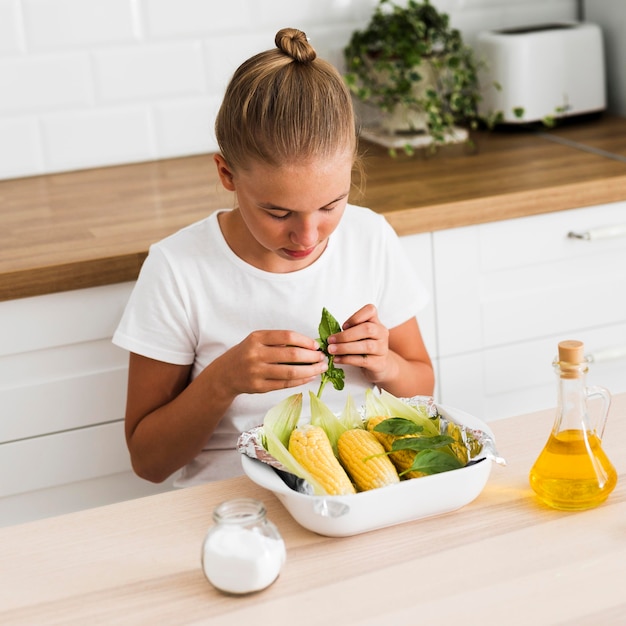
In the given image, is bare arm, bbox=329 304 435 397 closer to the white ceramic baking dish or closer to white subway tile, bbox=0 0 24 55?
the white ceramic baking dish

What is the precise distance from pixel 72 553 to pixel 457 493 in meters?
0.38

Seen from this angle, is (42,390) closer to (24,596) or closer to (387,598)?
(24,596)

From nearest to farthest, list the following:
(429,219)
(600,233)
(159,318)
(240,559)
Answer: (240,559)
(159,318)
(429,219)
(600,233)

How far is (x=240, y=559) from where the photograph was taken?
863 mm

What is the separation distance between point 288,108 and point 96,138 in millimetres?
1142

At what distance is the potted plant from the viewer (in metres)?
2.21

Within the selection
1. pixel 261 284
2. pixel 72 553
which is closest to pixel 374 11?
pixel 261 284

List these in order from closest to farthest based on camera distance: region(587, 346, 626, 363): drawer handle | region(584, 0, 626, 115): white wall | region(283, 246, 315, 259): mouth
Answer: region(283, 246, 315, 259): mouth < region(587, 346, 626, 363): drawer handle < region(584, 0, 626, 115): white wall

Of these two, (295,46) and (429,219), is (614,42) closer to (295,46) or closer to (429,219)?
(429,219)

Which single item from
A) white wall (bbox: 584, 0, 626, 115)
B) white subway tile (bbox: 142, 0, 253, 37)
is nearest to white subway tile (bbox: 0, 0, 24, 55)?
white subway tile (bbox: 142, 0, 253, 37)

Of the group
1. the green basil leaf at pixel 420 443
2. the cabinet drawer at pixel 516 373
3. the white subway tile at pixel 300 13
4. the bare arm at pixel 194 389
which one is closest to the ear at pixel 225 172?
the bare arm at pixel 194 389

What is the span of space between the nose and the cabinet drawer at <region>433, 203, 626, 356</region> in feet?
Result: 2.11

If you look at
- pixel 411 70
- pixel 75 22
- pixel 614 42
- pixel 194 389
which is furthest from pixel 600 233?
pixel 75 22

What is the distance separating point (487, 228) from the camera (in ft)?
6.08
